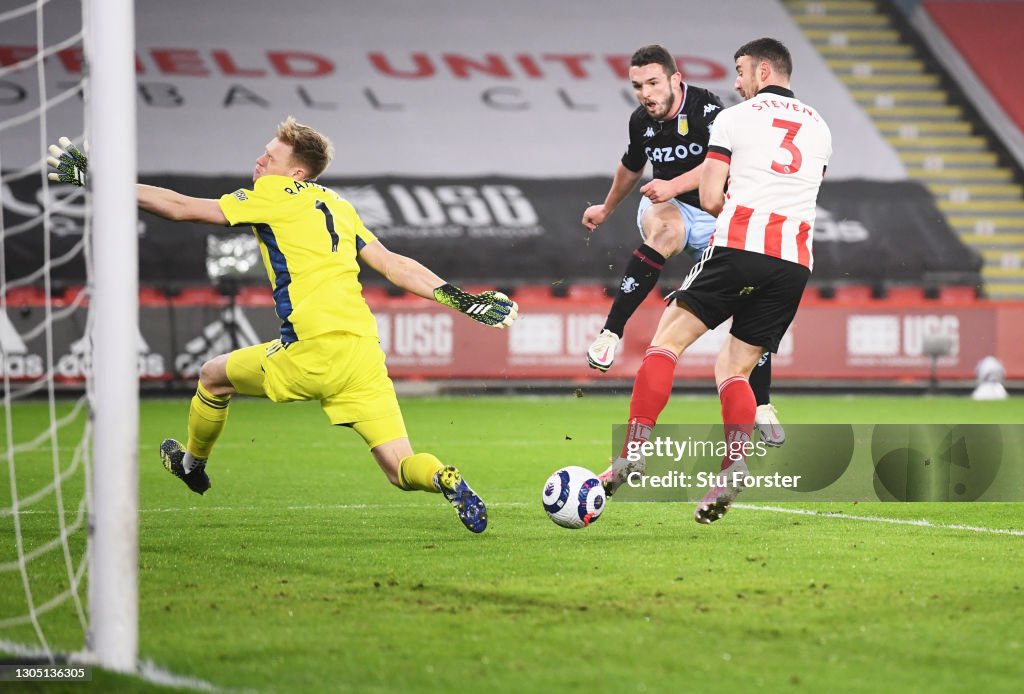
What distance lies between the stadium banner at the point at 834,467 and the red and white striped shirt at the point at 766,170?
0.89 metres

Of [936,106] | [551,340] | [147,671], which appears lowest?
[147,671]

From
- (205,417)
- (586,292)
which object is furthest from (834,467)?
(586,292)

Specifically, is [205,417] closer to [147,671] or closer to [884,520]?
[147,671]

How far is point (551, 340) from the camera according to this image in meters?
16.7

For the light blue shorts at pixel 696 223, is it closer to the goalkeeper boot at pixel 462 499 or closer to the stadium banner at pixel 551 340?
the goalkeeper boot at pixel 462 499

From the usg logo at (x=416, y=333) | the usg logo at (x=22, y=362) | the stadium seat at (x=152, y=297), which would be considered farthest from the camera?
the usg logo at (x=416, y=333)

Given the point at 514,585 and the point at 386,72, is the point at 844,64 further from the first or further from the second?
the point at 514,585

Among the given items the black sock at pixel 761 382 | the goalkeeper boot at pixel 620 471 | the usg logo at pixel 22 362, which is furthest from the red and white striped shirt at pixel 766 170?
the usg logo at pixel 22 362

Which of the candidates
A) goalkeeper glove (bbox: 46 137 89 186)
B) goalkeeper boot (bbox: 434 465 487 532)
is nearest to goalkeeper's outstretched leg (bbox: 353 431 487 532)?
goalkeeper boot (bbox: 434 465 487 532)

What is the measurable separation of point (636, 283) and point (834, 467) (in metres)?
2.49

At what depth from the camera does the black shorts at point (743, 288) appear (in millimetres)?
5824

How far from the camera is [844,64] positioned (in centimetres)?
2436

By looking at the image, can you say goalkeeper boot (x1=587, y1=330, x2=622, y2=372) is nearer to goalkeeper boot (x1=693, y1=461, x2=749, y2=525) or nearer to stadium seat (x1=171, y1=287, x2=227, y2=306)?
goalkeeper boot (x1=693, y1=461, x2=749, y2=525)

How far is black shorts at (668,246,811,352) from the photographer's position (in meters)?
5.82
